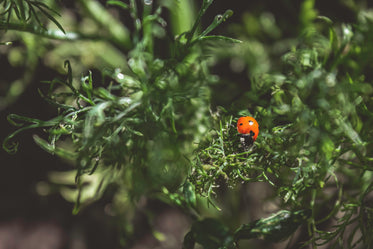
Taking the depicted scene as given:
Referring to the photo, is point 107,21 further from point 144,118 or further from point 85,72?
point 144,118

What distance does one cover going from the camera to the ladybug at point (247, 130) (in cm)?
69

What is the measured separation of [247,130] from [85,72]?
2.79 ft

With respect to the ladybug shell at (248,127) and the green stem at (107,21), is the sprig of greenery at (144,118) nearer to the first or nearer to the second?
the ladybug shell at (248,127)

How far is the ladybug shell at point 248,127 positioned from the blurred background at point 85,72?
402mm

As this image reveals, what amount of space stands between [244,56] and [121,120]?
707 millimetres

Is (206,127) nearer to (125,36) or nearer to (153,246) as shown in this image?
(125,36)

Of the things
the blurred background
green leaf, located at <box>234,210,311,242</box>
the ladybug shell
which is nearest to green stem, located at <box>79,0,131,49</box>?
the blurred background

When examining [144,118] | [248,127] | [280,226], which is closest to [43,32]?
[144,118]

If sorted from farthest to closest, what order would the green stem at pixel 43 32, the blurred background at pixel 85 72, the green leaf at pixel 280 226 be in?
the blurred background at pixel 85 72 → the green stem at pixel 43 32 → the green leaf at pixel 280 226

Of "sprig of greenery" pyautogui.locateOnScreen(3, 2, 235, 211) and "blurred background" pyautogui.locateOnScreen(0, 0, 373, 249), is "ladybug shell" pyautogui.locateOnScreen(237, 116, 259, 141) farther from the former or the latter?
"blurred background" pyautogui.locateOnScreen(0, 0, 373, 249)

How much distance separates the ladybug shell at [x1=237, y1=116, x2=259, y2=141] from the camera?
27.1 inches

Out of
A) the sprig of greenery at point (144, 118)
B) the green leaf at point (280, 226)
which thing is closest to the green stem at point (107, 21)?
the sprig of greenery at point (144, 118)

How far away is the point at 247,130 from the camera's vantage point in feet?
2.30

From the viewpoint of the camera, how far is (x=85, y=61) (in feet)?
4.42
